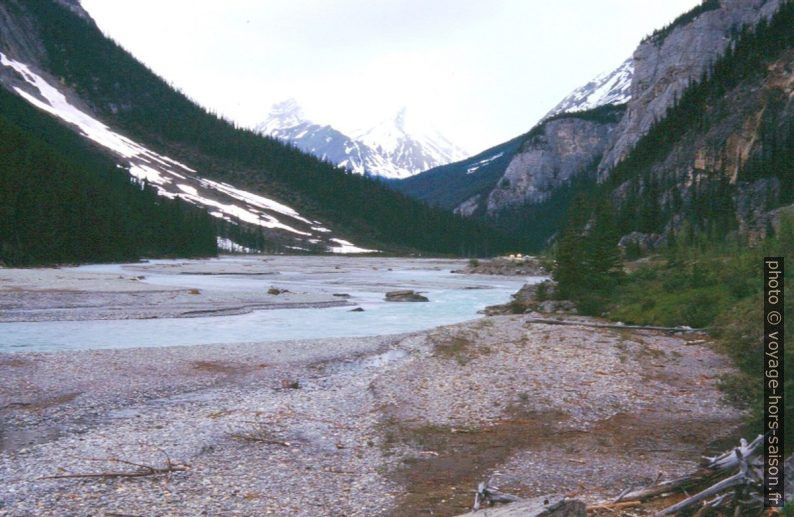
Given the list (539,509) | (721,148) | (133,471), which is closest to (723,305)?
(539,509)

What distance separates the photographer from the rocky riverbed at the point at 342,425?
1130 centimetres

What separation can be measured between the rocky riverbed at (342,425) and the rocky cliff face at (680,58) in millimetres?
157659

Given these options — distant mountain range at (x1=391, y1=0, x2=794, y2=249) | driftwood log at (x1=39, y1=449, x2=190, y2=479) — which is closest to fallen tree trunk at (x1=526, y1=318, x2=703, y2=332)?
driftwood log at (x1=39, y1=449, x2=190, y2=479)

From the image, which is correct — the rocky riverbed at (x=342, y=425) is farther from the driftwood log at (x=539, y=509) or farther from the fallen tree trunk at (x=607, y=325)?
the fallen tree trunk at (x=607, y=325)

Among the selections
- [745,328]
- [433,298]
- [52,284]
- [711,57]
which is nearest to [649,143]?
[711,57]

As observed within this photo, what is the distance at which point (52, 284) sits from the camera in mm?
51000

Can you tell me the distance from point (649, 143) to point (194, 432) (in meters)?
153

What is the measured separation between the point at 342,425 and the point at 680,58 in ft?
624

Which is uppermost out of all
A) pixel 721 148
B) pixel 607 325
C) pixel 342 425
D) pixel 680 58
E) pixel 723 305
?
pixel 680 58

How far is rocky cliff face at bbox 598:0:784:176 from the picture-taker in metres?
167

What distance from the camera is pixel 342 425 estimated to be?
16.0 meters

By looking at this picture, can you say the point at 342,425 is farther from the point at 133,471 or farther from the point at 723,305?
the point at 723,305

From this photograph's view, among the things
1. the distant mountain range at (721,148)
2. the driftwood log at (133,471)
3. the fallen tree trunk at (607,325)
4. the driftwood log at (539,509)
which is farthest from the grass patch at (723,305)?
the distant mountain range at (721,148)

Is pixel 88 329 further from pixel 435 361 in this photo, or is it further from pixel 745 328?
pixel 745 328
